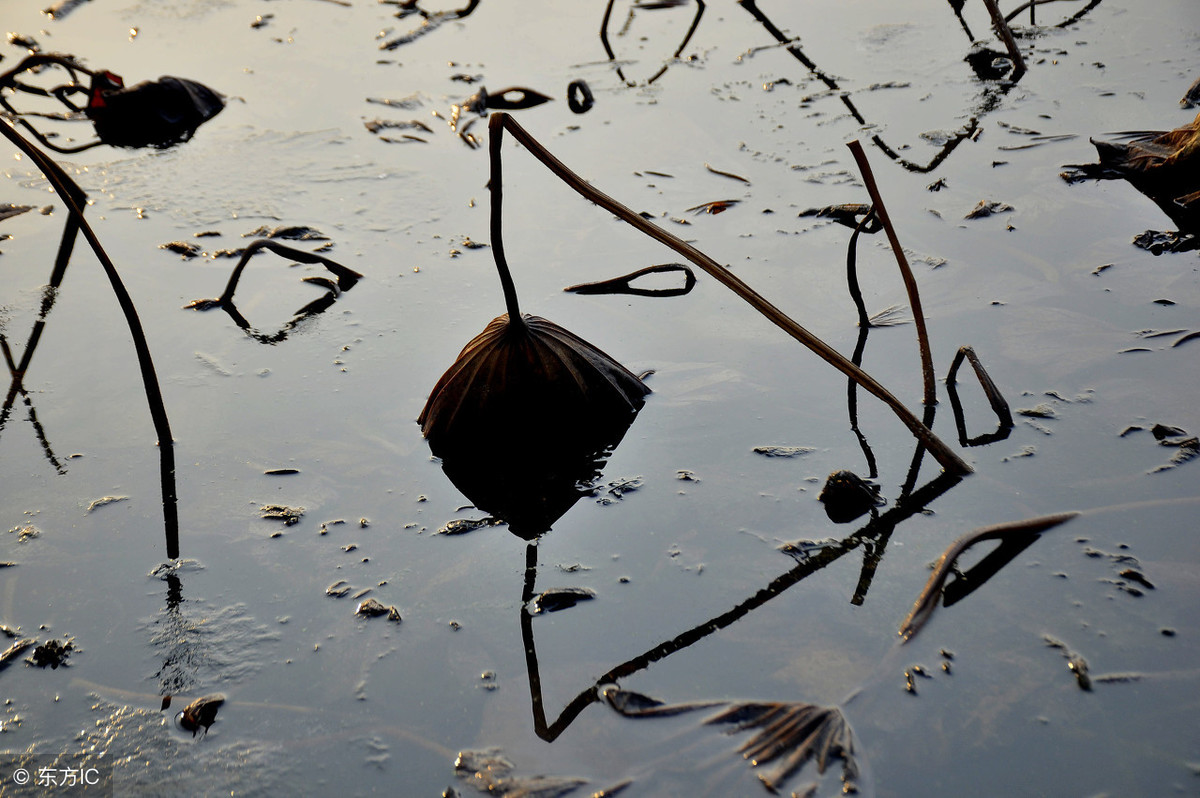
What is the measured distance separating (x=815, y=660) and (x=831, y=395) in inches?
21.8

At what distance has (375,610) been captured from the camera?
1.12 m

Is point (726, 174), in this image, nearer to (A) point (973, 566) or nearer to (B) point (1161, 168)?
(B) point (1161, 168)

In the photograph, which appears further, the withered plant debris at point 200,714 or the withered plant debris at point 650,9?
the withered plant debris at point 650,9

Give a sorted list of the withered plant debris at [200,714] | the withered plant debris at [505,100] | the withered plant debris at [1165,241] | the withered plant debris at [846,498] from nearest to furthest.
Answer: the withered plant debris at [200,714] → the withered plant debris at [846,498] → the withered plant debris at [1165,241] → the withered plant debris at [505,100]

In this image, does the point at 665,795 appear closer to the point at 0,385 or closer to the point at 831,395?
the point at 831,395

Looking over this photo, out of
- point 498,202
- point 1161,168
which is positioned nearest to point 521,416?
point 498,202

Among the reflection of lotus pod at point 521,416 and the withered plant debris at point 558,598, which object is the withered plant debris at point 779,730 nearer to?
→ the withered plant debris at point 558,598

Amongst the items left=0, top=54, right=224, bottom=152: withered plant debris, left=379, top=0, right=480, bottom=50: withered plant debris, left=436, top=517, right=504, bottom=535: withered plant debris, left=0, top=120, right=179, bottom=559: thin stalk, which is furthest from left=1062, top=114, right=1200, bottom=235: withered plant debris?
left=0, top=54, right=224, bottom=152: withered plant debris

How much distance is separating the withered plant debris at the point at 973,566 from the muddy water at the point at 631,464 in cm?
2

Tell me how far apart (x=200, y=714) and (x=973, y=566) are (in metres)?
0.90

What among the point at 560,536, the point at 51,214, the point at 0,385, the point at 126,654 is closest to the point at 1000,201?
the point at 560,536

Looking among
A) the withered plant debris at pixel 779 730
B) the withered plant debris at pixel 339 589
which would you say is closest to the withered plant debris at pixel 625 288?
the withered plant debris at pixel 339 589

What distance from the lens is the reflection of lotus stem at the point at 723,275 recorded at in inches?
42.6

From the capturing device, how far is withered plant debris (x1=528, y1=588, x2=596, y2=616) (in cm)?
111
